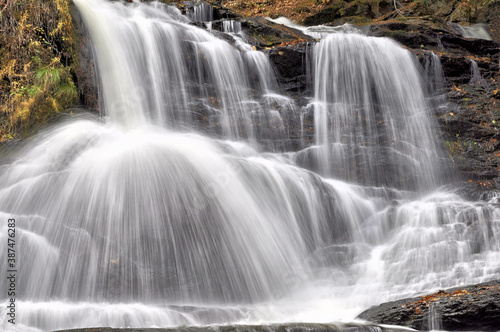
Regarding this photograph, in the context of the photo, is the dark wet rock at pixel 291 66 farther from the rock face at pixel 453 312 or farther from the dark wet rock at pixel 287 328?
the dark wet rock at pixel 287 328

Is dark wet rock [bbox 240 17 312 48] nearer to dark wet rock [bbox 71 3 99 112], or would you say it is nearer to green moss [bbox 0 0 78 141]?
dark wet rock [bbox 71 3 99 112]

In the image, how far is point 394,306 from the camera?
4.77 m

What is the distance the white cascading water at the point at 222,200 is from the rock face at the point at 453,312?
2.13ft

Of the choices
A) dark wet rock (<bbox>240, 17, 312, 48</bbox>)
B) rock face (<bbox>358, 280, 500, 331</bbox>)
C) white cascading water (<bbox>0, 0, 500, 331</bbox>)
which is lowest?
rock face (<bbox>358, 280, 500, 331</bbox>)

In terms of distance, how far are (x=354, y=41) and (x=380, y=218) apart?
4.60 m

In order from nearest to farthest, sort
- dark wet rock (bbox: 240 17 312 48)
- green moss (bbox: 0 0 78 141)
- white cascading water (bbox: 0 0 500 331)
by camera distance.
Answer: white cascading water (bbox: 0 0 500 331)
green moss (bbox: 0 0 78 141)
dark wet rock (bbox: 240 17 312 48)

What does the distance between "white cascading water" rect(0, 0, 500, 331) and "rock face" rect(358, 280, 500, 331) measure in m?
0.65

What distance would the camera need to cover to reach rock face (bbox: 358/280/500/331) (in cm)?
425

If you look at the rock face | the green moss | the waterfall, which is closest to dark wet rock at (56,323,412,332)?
the rock face

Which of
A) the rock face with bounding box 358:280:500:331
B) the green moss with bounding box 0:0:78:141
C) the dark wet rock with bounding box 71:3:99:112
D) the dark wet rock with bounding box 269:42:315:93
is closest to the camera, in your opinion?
the rock face with bounding box 358:280:500:331

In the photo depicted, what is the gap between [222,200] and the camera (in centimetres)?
595

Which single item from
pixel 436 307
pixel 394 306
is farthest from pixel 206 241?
pixel 436 307

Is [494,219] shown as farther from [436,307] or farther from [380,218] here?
[436,307]

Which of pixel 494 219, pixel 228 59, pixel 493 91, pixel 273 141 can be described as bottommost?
pixel 494 219
